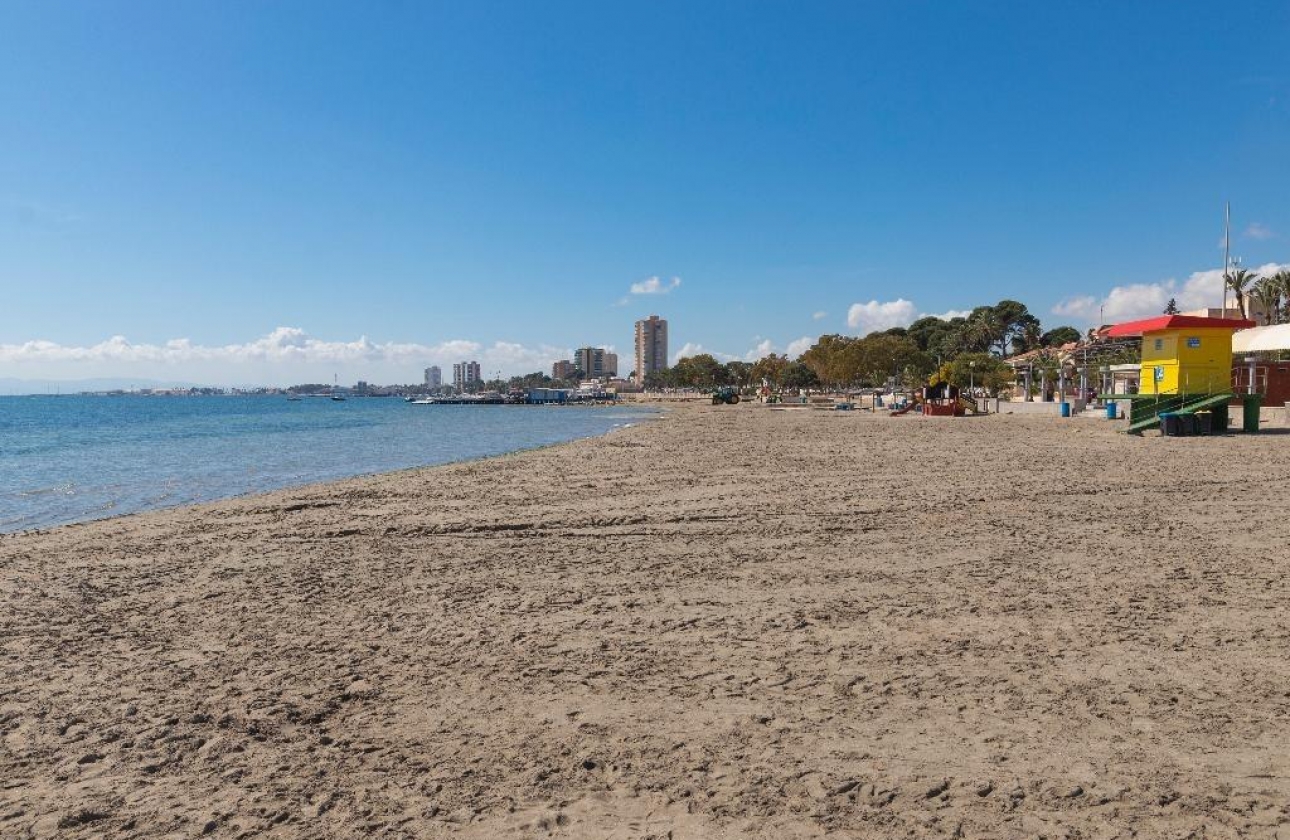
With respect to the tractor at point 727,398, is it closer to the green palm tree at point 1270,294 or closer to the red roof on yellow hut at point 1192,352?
the green palm tree at point 1270,294

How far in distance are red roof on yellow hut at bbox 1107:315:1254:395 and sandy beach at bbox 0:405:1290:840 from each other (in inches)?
669

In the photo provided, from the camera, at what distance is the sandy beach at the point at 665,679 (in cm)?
356

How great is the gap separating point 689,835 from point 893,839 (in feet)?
2.66

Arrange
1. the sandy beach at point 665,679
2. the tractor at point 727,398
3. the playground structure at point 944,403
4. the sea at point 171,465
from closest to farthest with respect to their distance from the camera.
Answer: the sandy beach at point 665,679 → the sea at point 171,465 → the playground structure at point 944,403 → the tractor at point 727,398

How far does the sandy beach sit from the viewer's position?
356 centimetres

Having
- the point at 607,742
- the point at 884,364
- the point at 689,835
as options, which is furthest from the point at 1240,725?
the point at 884,364

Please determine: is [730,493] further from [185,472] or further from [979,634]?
[185,472]

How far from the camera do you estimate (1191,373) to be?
25797 millimetres

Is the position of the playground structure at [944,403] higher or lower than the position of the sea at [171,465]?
higher

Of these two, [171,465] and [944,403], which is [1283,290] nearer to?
[944,403]

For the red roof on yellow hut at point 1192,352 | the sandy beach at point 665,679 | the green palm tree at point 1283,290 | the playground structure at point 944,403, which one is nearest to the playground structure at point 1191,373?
the red roof on yellow hut at point 1192,352

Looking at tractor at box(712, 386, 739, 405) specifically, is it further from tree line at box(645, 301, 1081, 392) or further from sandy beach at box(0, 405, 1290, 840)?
sandy beach at box(0, 405, 1290, 840)

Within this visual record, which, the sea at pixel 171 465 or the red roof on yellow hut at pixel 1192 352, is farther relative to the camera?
the red roof on yellow hut at pixel 1192 352

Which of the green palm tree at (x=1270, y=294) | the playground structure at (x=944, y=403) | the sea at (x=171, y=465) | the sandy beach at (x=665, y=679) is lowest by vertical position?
the sea at (x=171, y=465)
